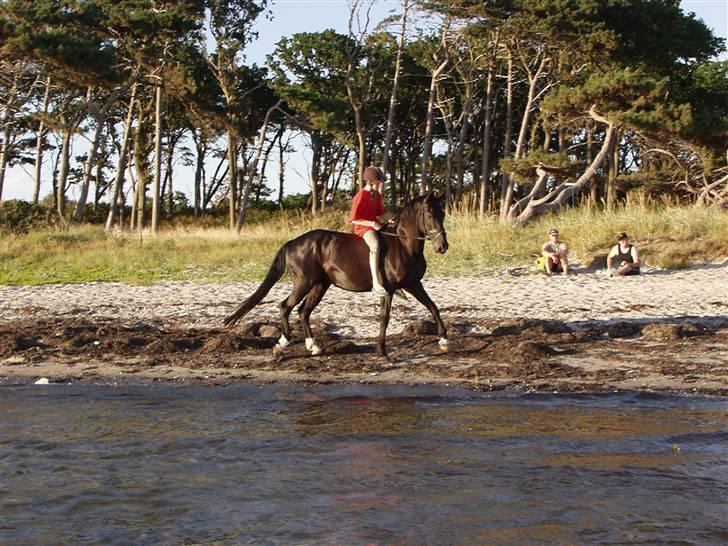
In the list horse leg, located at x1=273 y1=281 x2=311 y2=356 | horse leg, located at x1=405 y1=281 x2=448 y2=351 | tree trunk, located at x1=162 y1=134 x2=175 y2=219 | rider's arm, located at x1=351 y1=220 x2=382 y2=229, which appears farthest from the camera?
tree trunk, located at x1=162 y1=134 x2=175 y2=219

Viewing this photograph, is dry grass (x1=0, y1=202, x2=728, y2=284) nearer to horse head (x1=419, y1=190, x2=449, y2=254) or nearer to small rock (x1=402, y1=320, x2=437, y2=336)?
small rock (x1=402, y1=320, x2=437, y2=336)

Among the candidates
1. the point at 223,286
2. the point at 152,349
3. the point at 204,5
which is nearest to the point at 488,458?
the point at 152,349

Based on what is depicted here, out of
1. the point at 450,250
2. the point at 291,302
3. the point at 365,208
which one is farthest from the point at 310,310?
the point at 450,250

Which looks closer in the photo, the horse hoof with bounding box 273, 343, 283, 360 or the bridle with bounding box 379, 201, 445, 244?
the bridle with bounding box 379, 201, 445, 244

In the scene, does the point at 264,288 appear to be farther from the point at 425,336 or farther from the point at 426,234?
the point at 426,234

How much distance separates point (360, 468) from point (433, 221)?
476 cm

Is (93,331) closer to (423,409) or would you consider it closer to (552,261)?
(423,409)

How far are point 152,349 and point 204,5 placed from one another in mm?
28137

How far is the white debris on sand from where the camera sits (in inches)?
568

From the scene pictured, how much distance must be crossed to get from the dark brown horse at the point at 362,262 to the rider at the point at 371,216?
0.10 meters

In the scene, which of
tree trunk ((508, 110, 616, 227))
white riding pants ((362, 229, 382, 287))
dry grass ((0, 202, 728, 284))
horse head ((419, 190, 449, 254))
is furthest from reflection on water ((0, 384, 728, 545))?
tree trunk ((508, 110, 616, 227))

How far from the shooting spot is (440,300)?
16094mm

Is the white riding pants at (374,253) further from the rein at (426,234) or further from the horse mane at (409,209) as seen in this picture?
the horse mane at (409,209)

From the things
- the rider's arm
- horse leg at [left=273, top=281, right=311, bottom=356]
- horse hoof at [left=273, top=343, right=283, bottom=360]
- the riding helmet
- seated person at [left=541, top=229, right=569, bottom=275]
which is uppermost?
the riding helmet
